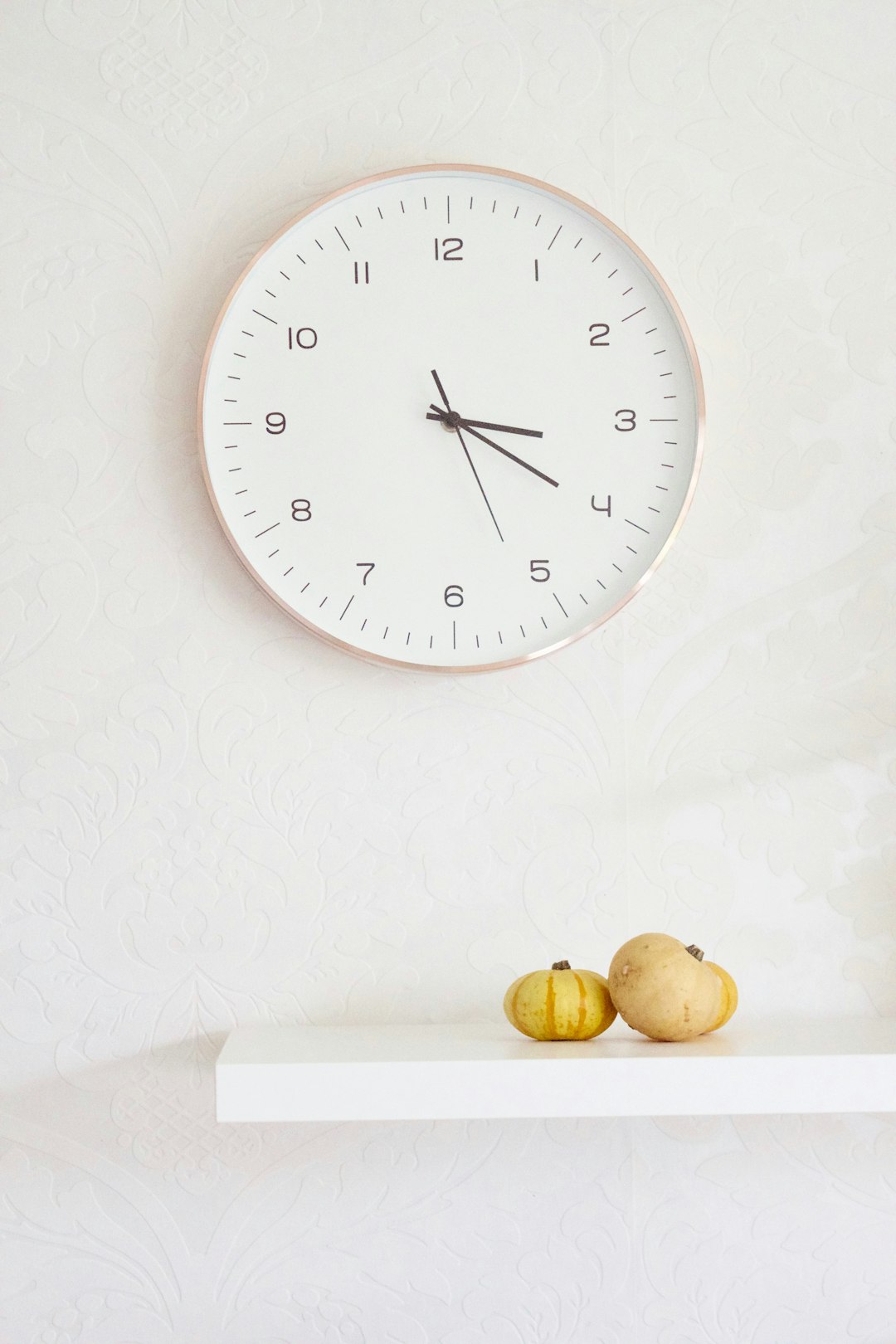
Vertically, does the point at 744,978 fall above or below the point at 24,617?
below

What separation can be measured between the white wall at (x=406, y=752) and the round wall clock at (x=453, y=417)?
0.05 meters

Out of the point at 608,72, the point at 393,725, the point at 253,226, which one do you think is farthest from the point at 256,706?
the point at 608,72

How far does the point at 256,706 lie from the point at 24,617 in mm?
223

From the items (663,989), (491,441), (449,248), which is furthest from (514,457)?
(663,989)

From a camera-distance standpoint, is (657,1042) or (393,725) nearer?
(657,1042)

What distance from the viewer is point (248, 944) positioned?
0.99 meters

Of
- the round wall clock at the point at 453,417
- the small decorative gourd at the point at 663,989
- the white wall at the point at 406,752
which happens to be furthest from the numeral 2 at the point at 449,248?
the small decorative gourd at the point at 663,989

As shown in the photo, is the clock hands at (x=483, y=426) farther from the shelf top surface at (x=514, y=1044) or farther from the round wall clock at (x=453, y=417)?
the shelf top surface at (x=514, y=1044)

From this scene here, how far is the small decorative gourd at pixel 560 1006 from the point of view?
88cm

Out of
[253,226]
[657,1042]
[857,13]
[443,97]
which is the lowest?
[657,1042]

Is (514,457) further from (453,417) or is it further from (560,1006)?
(560,1006)

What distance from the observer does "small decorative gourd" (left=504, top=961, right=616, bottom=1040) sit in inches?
34.6

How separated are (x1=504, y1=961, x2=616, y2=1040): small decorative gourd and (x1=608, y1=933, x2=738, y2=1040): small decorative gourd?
0.6 inches

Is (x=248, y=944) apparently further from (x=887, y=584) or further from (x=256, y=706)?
(x=887, y=584)
